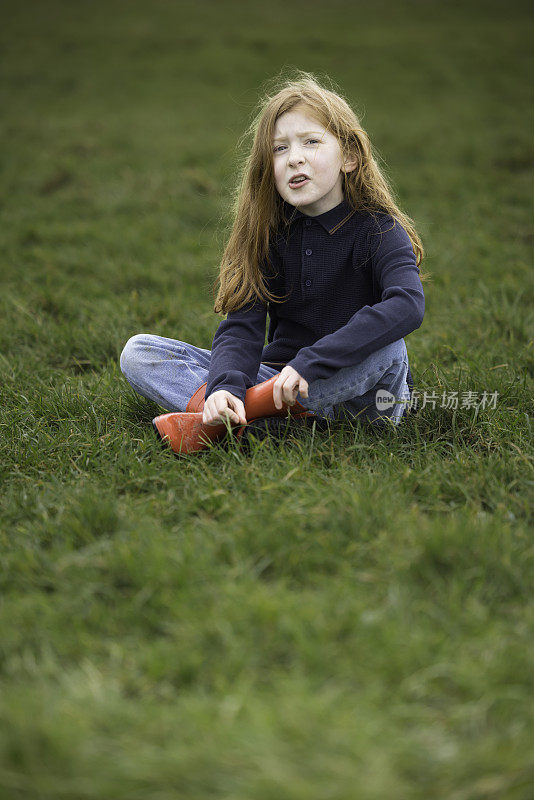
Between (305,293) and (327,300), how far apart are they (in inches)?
3.4

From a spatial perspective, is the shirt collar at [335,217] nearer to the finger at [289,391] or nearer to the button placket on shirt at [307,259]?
the button placket on shirt at [307,259]

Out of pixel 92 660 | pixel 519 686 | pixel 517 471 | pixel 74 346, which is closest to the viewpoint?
pixel 519 686

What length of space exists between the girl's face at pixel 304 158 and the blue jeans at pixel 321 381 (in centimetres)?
62

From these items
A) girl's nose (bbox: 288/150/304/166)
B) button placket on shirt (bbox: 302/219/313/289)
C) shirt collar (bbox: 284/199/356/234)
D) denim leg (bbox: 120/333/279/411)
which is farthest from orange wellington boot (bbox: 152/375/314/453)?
girl's nose (bbox: 288/150/304/166)

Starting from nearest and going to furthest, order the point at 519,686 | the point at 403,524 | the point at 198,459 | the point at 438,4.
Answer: the point at 519,686
the point at 403,524
the point at 198,459
the point at 438,4

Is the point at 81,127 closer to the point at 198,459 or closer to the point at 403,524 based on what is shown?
the point at 198,459

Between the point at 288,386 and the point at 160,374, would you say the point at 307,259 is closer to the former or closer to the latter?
the point at 288,386

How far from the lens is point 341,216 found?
8.53ft

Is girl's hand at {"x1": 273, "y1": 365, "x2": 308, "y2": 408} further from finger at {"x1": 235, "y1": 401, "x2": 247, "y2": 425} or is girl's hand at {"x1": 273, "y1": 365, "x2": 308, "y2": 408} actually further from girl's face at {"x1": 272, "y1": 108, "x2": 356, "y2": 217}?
girl's face at {"x1": 272, "y1": 108, "x2": 356, "y2": 217}

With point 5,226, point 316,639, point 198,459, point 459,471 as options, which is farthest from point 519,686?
point 5,226

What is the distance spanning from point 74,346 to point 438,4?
18.7 metres

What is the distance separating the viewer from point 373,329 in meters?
2.32

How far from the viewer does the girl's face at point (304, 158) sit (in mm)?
2482

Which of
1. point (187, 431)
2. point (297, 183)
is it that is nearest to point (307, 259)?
point (297, 183)
